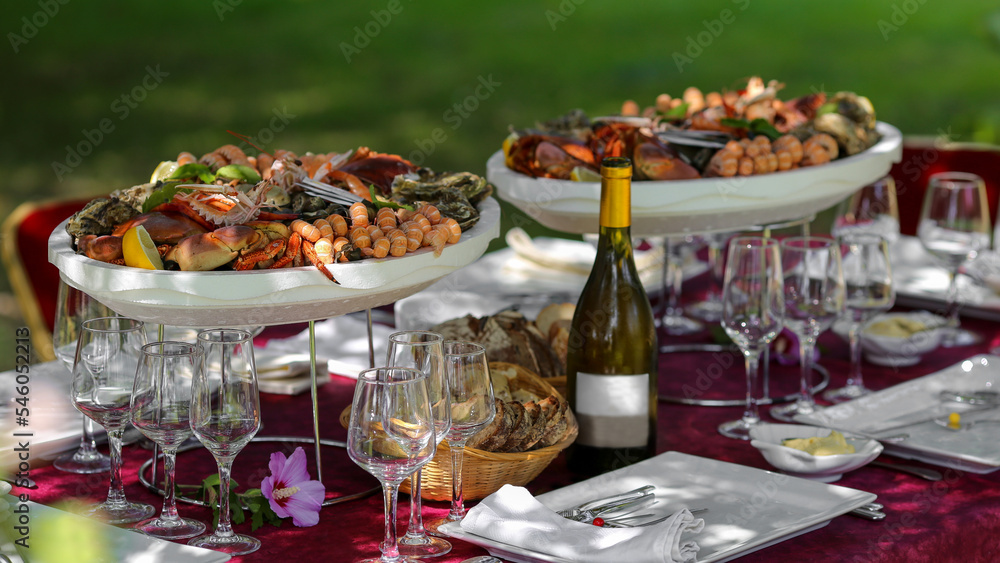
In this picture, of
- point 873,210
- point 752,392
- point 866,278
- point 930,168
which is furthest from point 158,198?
point 930,168

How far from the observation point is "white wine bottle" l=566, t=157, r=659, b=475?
170 centimetres

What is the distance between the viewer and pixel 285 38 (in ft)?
30.6

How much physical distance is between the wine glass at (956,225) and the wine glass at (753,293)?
2.38 feet

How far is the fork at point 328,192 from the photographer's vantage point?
166cm

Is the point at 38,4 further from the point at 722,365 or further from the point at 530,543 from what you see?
the point at 530,543

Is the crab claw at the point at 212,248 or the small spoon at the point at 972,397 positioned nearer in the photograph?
the crab claw at the point at 212,248

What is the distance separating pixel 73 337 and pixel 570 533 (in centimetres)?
91

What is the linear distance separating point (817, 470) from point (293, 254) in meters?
0.84

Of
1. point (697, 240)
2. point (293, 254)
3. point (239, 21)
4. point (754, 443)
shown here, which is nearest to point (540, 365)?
point (754, 443)

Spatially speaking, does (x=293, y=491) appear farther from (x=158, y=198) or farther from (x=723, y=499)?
(x=723, y=499)

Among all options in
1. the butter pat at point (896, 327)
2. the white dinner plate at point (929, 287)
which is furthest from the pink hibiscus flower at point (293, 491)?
the white dinner plate at point (929, 287)

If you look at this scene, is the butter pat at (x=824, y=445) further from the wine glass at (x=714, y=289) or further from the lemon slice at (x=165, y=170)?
the lemon slice at (x=165, y=170)

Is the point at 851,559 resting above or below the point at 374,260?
below

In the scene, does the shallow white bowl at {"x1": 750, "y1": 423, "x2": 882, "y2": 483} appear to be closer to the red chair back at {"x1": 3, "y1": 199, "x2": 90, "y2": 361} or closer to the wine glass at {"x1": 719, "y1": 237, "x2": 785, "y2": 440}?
the wine glass at {"x1": 719, "y1": 237, "x2": 785, "y2": 440}
